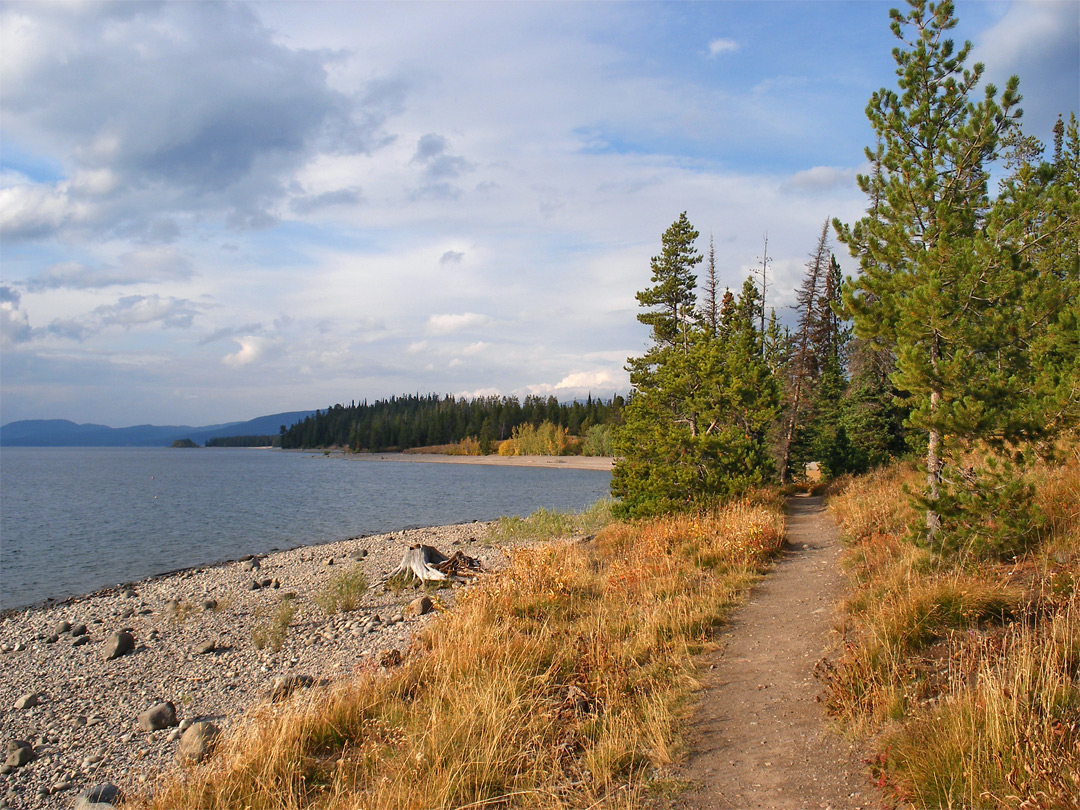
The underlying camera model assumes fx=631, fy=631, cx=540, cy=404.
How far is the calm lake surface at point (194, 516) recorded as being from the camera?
74.3 feet

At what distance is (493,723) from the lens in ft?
17.2

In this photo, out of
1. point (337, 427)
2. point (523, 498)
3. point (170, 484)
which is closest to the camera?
point (523, 498)

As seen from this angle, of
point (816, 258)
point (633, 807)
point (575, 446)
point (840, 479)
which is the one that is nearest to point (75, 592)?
point (633, 807)

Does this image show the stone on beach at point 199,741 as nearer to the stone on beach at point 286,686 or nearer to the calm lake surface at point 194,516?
the stone on beach at point 286,686

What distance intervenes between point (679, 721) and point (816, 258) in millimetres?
35389

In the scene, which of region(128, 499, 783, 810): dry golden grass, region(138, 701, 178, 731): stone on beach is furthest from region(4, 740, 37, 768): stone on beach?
region(128, 499, 783, 810): dry golden grass

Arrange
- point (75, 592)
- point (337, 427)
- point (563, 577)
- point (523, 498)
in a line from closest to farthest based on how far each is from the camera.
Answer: point (563, 577)
point (75, 592)
point (523, 498)
point (337, 427)

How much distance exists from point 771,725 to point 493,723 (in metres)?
2.35

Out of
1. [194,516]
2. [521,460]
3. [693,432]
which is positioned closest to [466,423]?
[521,460]

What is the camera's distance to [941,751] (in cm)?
400

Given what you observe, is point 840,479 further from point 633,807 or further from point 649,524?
point 633,807

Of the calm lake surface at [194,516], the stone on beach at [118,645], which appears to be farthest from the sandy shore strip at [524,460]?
the stone on beach at [118,645]

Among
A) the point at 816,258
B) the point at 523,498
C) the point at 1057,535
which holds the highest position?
the point at 816,258

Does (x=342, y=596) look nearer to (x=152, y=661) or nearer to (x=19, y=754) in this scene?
(x=152, y=661)
